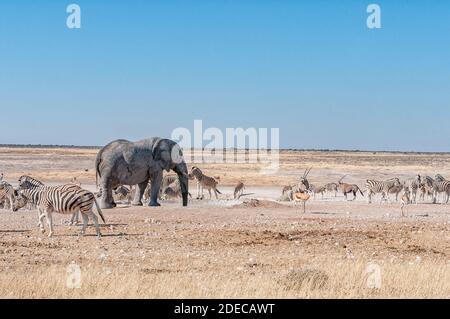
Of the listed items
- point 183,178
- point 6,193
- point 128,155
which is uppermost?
point 128,155

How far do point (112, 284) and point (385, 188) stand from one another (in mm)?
22313

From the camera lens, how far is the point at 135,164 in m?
25.4

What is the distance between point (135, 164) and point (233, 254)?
1120 cm

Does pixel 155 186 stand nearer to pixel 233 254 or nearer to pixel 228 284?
pixel 233 254

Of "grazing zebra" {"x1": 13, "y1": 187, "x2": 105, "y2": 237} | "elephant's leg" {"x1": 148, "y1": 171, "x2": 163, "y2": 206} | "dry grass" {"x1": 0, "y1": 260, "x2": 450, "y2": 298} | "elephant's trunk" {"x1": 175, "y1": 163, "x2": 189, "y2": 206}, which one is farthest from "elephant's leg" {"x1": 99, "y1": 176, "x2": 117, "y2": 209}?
"dry grass" {"x1": 0, "y1": 260, "x2": 450, "y2": 298}

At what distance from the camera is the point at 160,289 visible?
33.7ft

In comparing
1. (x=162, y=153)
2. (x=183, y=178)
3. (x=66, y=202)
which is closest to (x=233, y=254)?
(x=66, y=202)

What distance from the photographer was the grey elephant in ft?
81.8

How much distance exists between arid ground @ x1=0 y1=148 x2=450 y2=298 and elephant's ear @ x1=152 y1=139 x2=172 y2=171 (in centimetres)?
320

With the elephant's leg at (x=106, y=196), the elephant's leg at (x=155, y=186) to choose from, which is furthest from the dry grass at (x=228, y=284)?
the elephant's leg at (x=155, y=186)

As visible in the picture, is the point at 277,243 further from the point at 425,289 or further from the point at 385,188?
the point at 385,188

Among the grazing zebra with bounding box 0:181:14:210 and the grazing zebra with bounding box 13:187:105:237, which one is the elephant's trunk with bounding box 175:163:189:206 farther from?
the grazing zebra with bounding box 13:187:105:237
